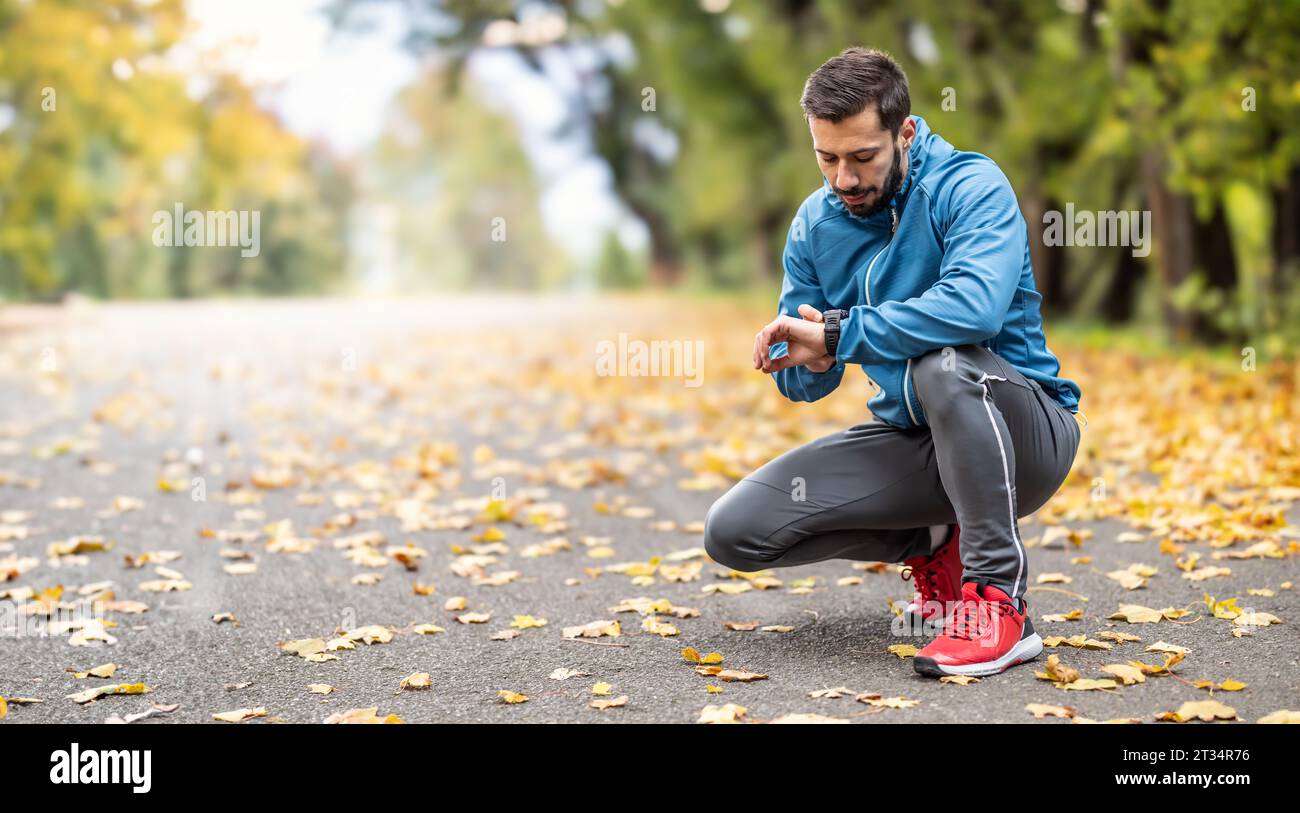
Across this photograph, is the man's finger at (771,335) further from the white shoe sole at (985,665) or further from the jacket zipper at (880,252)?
the white shoe sole at (985,665)

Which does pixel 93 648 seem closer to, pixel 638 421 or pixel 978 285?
pixel 978 285

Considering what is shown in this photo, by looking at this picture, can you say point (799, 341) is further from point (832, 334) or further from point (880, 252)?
point (880, 252)

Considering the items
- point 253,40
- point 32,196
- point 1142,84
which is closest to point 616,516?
point 1142,84

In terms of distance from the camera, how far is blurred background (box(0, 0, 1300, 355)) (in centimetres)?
1117

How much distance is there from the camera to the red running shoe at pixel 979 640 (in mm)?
3619

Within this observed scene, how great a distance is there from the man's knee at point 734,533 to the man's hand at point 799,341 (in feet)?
1.52

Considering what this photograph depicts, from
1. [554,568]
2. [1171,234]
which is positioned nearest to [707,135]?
[1171,234]

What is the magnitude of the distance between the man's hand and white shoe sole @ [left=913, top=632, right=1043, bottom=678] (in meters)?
0.92

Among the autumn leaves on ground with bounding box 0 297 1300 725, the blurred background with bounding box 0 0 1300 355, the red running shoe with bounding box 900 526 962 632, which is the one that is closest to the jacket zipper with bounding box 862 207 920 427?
the red running shoe with bounding box 900 526 962 632

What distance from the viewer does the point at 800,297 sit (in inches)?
166

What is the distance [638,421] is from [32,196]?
15914mm

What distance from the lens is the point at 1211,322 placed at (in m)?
12.0

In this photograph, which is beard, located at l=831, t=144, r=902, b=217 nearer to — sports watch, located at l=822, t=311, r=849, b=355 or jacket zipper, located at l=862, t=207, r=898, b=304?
jacket zipper, located at l=862, t=207, r=898, b=304

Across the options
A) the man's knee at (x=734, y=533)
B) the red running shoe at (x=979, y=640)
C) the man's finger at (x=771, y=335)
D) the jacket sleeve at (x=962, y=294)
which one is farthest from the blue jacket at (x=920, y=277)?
the red running shoe at (x=979, y=640)
